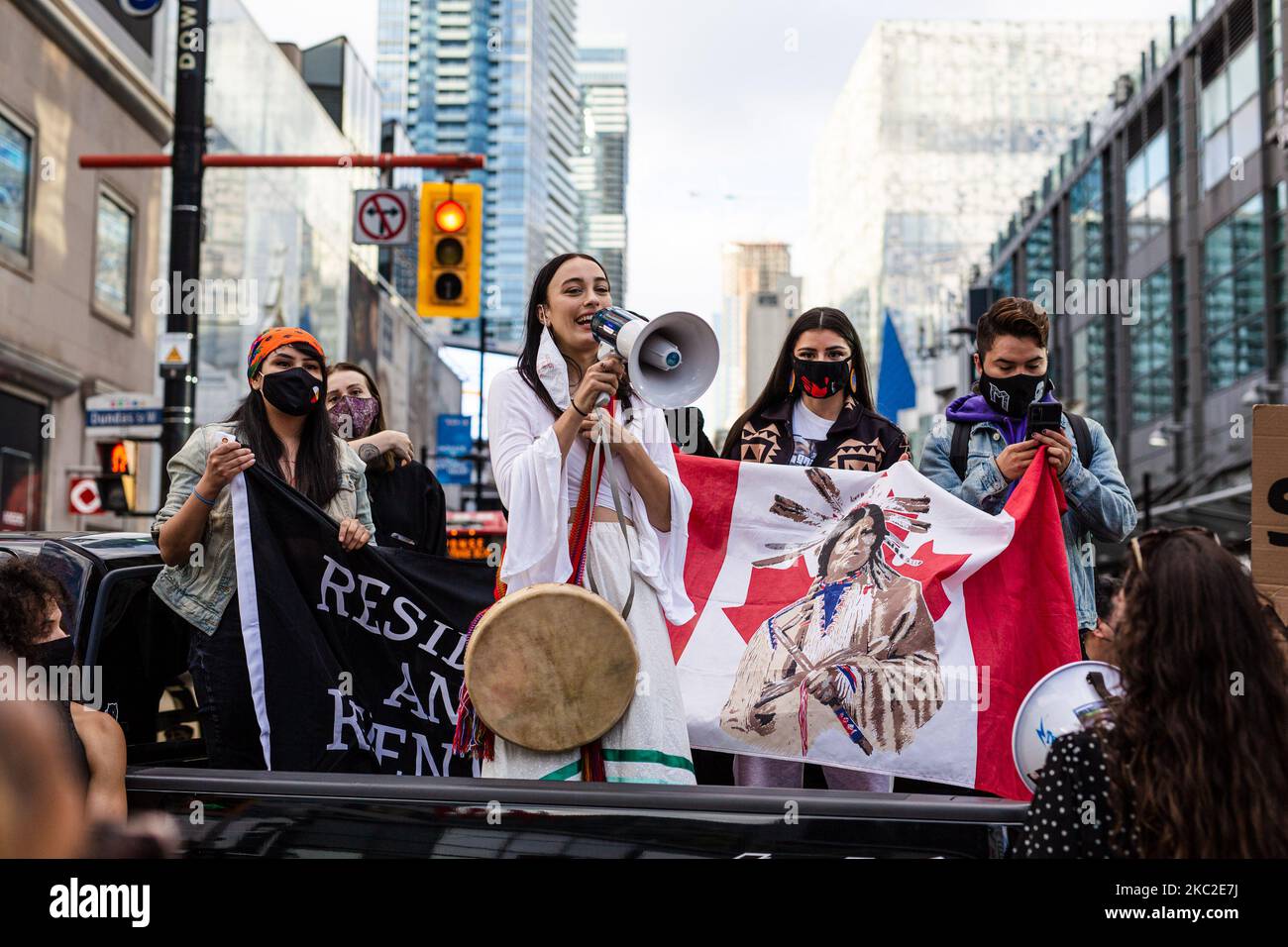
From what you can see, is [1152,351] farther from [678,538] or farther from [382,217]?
[678,538]

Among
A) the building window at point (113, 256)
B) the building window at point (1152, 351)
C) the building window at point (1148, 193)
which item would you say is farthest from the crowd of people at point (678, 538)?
the building window at point (1148, 193)

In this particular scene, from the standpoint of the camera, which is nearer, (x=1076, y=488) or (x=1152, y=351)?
(x=1076, y=488)

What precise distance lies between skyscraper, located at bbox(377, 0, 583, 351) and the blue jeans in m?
Result: 79.7

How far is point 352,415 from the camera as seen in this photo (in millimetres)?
5535

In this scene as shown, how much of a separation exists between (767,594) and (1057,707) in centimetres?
154

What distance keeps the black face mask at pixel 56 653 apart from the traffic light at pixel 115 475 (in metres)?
11.4

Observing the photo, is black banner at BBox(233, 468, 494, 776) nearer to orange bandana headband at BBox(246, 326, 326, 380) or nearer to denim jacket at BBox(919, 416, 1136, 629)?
orange bandana headband at BBox(246, 326, 326, 380)

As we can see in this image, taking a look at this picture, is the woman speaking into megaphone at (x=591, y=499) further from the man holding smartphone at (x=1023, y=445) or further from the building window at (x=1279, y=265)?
the building window at (x=1279, y=265)

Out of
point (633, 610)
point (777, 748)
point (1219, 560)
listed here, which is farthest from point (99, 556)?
point (1219, 560)

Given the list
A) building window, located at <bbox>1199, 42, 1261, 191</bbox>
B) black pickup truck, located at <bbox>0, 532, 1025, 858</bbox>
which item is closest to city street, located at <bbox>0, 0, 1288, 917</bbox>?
black pickup truck, located at <bbox>0, 532, 1025, 858</bbox>

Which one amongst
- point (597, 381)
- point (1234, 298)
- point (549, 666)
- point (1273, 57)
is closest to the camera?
point (549, 666)

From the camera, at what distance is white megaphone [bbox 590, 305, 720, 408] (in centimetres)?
331

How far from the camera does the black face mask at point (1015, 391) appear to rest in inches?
167

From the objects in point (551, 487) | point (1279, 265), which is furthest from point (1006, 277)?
point (551, 487)
